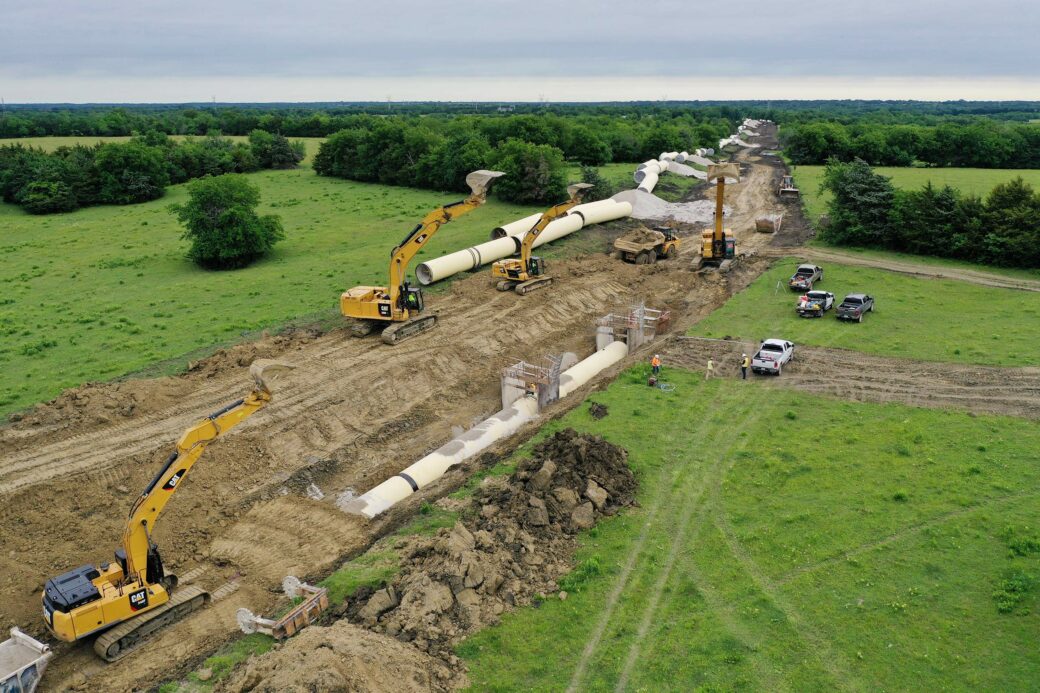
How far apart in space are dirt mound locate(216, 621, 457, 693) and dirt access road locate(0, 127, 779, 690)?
134 inches

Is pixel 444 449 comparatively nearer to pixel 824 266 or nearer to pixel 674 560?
pixel 674 560

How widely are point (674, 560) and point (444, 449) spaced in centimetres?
935

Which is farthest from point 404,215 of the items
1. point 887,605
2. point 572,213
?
point 887,605

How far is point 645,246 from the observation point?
4881 centimetres

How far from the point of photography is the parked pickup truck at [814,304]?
36812 mm

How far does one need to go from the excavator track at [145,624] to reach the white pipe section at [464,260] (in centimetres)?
2597

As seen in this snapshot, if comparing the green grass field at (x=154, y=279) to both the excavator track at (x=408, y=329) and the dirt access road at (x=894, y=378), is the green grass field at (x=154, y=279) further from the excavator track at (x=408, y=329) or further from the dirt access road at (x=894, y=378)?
the dirt access road at (x=894, y=378)

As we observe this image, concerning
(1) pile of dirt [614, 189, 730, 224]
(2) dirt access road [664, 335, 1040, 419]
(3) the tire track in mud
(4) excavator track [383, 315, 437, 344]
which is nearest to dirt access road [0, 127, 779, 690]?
(4) excavator track [383, 315, 437, 344]

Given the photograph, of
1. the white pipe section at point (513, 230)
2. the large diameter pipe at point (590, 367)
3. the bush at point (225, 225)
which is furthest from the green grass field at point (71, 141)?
the large diameter pipe at point (590, 367)

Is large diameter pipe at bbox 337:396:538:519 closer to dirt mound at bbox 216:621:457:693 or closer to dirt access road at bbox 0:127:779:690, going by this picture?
dirt access road at bbox 0:127:779:690

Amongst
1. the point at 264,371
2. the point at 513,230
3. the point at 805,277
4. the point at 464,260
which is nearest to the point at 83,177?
the point at 513,230

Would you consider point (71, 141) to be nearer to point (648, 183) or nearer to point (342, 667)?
point (648, 183)

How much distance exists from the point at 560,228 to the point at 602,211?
6114mm

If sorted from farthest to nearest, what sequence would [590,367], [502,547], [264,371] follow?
[590,367] < [502,547] < [264,371]
